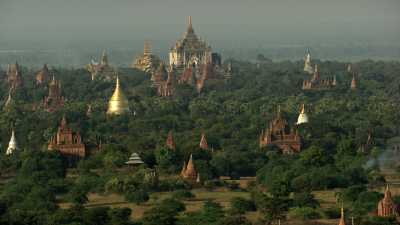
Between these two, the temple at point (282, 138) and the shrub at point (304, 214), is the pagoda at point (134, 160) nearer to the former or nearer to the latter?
the temple at point (282, 138)

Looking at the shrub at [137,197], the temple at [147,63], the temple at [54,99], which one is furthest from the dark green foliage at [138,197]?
the temple at [147,63]

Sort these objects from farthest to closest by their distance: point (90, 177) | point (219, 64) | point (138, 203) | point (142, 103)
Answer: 1. point (219, 64)
2. point (142, 103)
3. point (90, 177)
4. point (138, 203)

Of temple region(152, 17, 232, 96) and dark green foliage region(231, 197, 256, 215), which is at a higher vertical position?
dark green foliage region(231, 197, 256, 215)

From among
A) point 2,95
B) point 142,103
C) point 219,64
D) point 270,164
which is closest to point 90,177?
point 270,164

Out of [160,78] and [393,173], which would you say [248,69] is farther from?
[393,173]

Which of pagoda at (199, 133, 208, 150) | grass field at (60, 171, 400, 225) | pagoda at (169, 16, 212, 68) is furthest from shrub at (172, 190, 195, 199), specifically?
pagoda at (169, 16, 212, 68)

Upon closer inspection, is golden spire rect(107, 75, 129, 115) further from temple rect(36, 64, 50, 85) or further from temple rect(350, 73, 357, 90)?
temple rect(350, 73, 357, 90)
